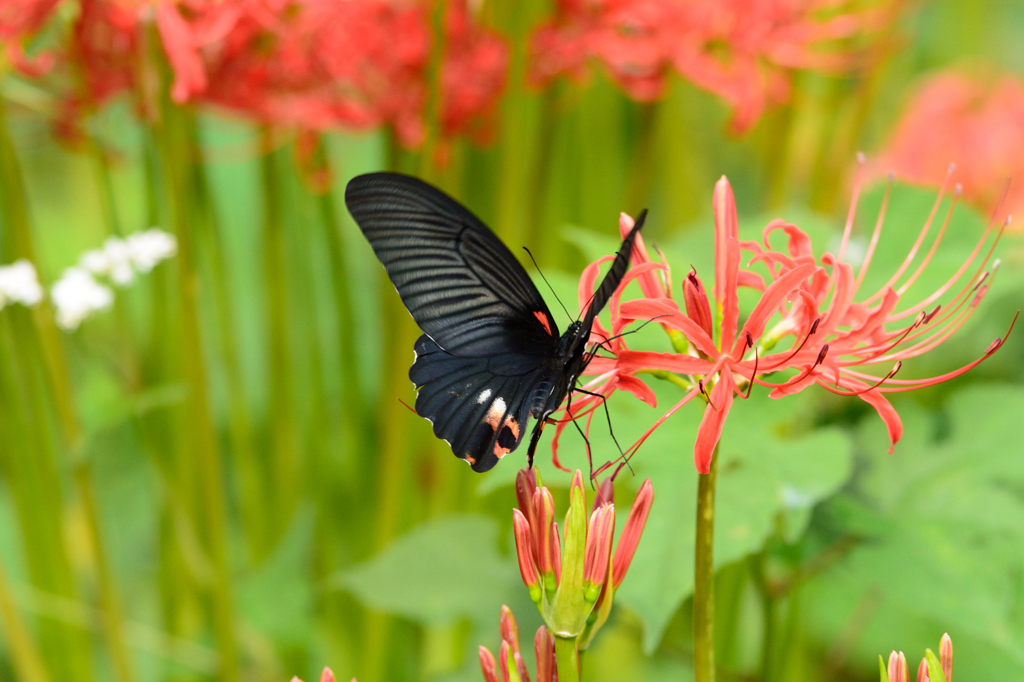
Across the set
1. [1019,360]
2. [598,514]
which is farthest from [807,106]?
[598,514]

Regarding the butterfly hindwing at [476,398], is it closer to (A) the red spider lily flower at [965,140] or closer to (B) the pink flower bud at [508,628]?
(B) the pink flower bud at [508,628]

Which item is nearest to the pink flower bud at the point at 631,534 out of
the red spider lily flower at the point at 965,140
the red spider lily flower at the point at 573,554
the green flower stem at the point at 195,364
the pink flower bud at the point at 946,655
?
the red spider lily flower at the point at 573,554

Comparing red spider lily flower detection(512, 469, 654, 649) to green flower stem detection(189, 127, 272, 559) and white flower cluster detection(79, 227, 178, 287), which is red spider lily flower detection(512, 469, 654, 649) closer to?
white flower cluster detection(79, 227, 178, 287)

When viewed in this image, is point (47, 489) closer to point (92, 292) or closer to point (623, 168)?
point (92, 292)

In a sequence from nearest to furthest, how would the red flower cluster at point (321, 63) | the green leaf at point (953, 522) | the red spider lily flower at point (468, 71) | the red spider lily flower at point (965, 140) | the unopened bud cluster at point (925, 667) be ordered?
the unopened bud cluster at point (925, 667) → the green leaf at point (953, 522) → the red flower cluster at point (321, 63) → the red spider lily flower at point (468, 71) → the red spider lily flower at point (965, 140)

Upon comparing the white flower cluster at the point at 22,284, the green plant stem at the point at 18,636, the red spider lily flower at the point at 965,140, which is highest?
the red spider lily flower at the point at 965,140

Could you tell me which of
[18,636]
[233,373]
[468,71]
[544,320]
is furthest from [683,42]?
[18,636]
